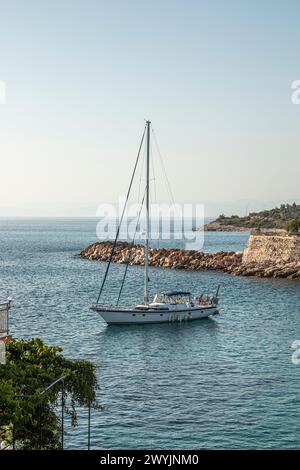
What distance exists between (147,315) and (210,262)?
1793 inches

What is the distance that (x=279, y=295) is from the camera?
61156 millimetres

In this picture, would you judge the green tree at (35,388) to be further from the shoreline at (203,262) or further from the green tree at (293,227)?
the green tree at (293,227)

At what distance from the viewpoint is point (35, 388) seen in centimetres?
1380

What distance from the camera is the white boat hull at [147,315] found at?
1770 inches

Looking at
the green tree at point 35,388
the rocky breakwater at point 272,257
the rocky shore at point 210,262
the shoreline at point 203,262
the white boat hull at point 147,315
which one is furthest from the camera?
the rocky shore at point 210,262

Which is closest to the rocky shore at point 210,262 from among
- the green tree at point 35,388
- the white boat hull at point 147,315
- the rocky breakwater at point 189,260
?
the rocky breakwater at point 189,260

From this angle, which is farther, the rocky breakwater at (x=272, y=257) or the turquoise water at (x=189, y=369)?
the rocky breakwater at (x=272, y=257)

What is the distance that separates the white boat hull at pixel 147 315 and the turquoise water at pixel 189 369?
2.25 feet

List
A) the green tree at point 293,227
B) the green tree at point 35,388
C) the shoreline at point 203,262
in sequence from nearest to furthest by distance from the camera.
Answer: the green tree at point 35,388 → the shoreline at point 203,262 → the green tree at point 293,227

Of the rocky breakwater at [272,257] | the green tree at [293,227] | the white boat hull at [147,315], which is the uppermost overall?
the green tree at [293,227]

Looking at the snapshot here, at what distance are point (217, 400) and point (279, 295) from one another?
119ft

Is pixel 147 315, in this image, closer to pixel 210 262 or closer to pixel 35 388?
pixel 35 388

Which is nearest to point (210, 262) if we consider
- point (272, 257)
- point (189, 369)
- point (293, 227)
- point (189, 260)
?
point (189, 260)
